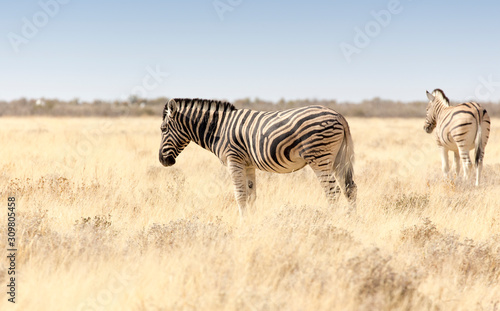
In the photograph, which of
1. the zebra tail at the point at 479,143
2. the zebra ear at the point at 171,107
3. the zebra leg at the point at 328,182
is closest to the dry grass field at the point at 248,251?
the zebra leg at the point at 328,182

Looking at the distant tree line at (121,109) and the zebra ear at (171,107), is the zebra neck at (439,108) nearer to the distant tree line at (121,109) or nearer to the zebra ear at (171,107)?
the zebra ear at (171,107)

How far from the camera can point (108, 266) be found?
14.3 ft

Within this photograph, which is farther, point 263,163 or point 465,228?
point 263,163

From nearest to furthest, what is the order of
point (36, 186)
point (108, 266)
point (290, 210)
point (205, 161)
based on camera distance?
point (108, 266)
point (290, 210)
point (36, 186)
point (205, 161)

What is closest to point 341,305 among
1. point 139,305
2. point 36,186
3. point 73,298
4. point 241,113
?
point 139,305

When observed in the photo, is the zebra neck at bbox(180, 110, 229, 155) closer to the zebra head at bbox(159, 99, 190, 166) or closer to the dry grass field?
the zebra head at bbox(159, 99, 190, 166)

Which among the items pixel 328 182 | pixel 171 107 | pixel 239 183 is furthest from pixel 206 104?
pixel 328 182

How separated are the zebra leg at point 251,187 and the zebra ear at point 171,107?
162cm

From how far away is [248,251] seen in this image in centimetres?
439

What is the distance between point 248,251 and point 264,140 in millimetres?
2484

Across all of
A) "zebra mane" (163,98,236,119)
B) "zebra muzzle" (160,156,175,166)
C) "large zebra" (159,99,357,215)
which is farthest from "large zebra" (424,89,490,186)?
"zebra muzzle" (160,156,175,166)

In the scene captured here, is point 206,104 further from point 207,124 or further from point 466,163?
point 466,163

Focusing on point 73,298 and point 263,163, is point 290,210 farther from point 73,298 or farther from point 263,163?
point 73,298

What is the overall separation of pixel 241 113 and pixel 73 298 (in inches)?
164
